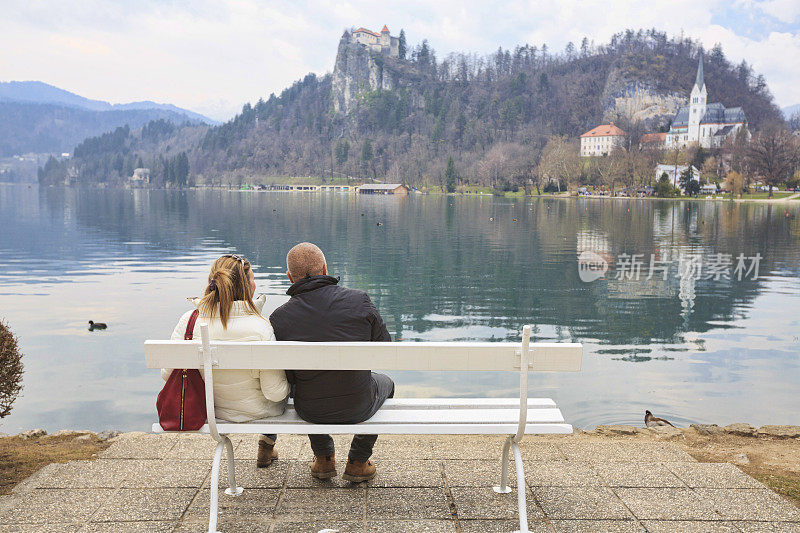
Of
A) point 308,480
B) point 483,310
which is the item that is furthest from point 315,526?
point 483,310

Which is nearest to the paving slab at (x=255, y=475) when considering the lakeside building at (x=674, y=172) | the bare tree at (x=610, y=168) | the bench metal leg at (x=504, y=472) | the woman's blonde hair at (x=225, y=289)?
the woman's blonde hair at (x=225, y=289)

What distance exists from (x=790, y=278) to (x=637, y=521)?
2501 cm

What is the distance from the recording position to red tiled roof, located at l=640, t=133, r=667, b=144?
479ft

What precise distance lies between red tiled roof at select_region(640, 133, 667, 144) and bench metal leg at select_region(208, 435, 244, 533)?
509 feet

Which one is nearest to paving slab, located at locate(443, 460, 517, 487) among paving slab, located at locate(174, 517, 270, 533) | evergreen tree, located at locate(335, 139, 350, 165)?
paving slab, located at locate(174, 517, 270, 533)

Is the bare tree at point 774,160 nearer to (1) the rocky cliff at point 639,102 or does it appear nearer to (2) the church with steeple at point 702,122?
(2) the church with steeple at point 702,122

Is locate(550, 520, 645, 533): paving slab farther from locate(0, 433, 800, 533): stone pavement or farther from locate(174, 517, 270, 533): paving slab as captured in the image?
locate(174, 517, 270, 533): paving slab

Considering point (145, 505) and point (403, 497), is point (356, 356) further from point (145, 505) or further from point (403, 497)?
point (145, 505)

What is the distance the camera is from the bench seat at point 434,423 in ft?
12.0

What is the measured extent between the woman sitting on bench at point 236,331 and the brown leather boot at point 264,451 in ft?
1.70

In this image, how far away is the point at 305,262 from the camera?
3824 mm

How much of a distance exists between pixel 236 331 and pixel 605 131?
160627 millimetres

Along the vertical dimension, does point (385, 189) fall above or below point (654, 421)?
above

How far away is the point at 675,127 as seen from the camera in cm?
15362
